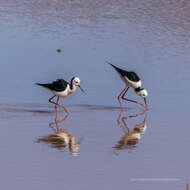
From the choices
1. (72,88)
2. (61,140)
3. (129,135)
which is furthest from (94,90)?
(61,140)

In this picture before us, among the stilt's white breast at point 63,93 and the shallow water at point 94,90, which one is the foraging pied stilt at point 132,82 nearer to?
the shallow water at point 94,90

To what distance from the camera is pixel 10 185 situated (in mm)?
7977

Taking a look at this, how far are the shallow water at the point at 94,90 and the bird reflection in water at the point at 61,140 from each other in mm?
89

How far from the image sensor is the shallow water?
868 cm

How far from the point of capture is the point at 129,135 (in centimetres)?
1081

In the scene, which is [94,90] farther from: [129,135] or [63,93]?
[129,135]

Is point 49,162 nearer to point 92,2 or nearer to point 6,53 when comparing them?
point 6,53

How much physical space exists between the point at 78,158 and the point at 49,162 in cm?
46

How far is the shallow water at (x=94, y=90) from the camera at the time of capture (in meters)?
8.68

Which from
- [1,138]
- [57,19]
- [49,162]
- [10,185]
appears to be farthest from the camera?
[57,19]

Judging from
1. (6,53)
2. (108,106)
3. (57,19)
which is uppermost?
(57,19)

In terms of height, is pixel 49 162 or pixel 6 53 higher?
pixel 6 53

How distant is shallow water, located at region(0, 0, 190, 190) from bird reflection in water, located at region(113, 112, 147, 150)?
79 millimetres

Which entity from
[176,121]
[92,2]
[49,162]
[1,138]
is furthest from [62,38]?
[49,162]
